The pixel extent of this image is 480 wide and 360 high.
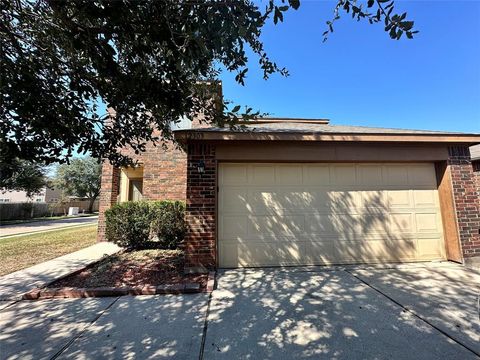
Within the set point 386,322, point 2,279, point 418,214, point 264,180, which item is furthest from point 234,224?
point 2,279

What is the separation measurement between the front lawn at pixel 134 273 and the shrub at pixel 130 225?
0.78 m

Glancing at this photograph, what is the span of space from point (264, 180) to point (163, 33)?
3.52 m

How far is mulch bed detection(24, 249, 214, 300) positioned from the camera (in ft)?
13.4

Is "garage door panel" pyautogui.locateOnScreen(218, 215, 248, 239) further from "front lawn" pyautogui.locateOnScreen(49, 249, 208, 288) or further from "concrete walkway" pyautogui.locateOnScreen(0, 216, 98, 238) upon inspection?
"concrete walkway" pyautogui.locateOnScreen(0, 216, 98, 238)

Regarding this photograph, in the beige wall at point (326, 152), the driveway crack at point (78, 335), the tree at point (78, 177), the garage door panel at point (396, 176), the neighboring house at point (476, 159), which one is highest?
the tree at point (78, 177)

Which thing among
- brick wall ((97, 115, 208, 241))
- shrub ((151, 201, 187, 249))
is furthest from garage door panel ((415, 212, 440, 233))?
brick wall ((97, 115, 208, 241))

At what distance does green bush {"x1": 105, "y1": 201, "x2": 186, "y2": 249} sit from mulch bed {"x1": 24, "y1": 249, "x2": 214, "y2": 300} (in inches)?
37.3

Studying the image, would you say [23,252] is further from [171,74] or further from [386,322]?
[386,322]

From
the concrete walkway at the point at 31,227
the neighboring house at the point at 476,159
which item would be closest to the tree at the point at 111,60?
the neighboring house at the point at 476,159

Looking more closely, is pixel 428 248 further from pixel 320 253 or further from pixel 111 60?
pixel 111 60

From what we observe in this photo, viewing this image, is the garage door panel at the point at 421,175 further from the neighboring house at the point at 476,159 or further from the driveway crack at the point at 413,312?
the neighboring house at the point at 476,159

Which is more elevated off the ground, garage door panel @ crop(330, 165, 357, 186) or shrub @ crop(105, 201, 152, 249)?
garage door panel @ crop(330, 165, 357, 186)

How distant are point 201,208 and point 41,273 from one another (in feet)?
Answer: 12.6

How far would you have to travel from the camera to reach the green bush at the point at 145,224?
7.20 metres
